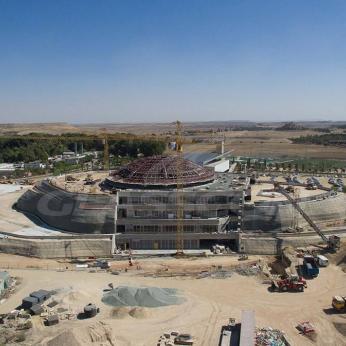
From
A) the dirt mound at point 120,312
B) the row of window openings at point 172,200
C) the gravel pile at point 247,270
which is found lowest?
the gravel pile at point 247,270

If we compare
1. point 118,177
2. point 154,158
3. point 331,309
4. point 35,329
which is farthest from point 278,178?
point 35,329

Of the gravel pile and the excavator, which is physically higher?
the excavator

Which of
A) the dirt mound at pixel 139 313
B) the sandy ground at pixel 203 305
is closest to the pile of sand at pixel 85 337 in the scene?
the sandy ground at pixel 203 305

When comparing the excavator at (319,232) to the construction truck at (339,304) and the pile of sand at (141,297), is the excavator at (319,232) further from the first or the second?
the pile of sand at (141,297)

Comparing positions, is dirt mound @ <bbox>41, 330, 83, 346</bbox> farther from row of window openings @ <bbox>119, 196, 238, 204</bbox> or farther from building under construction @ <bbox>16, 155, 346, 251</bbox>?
row of window openings @ <bbox>119, 196, 238, 204</bbox>

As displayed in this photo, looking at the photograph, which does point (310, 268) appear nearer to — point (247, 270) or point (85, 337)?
point (247, 270)

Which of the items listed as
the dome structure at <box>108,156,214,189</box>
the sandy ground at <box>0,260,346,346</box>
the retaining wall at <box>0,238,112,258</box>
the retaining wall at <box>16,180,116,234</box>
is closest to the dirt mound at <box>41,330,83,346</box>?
the sandy ground at <box>0,260,346,346</box>
